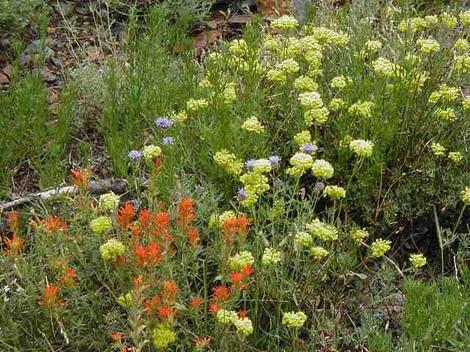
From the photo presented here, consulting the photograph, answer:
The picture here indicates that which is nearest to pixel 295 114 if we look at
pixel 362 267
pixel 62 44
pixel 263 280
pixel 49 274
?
pixel 362 267

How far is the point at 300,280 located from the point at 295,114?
922mm

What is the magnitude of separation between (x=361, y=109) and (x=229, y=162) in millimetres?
620

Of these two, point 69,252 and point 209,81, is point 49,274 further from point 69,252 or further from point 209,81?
point 209,81

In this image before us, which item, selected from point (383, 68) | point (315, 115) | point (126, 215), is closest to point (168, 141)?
point (315, 115)

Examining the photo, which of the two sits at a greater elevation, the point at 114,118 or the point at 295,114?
the point at 295,114

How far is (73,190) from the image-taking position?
3.61 metres

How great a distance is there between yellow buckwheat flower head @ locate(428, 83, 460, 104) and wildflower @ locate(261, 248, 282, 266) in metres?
1.19

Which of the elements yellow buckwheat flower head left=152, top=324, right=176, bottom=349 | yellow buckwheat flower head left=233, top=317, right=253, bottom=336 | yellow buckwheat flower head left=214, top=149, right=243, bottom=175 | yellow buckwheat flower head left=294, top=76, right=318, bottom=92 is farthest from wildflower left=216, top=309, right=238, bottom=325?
yellow buckwheat flower head left=294, top=76, right=318, bottom=92

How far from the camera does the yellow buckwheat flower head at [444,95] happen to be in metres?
3.59

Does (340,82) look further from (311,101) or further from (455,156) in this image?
(455,156)

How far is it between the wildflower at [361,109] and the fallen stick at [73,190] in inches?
42.3

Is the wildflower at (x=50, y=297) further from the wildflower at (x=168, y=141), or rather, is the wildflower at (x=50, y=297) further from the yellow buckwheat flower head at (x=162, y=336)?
the wildflower at (x=168, y=141)

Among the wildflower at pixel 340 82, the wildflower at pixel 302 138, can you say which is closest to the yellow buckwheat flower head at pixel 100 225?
the wildflower at pixel 302 138

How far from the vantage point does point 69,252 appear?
3.13m
